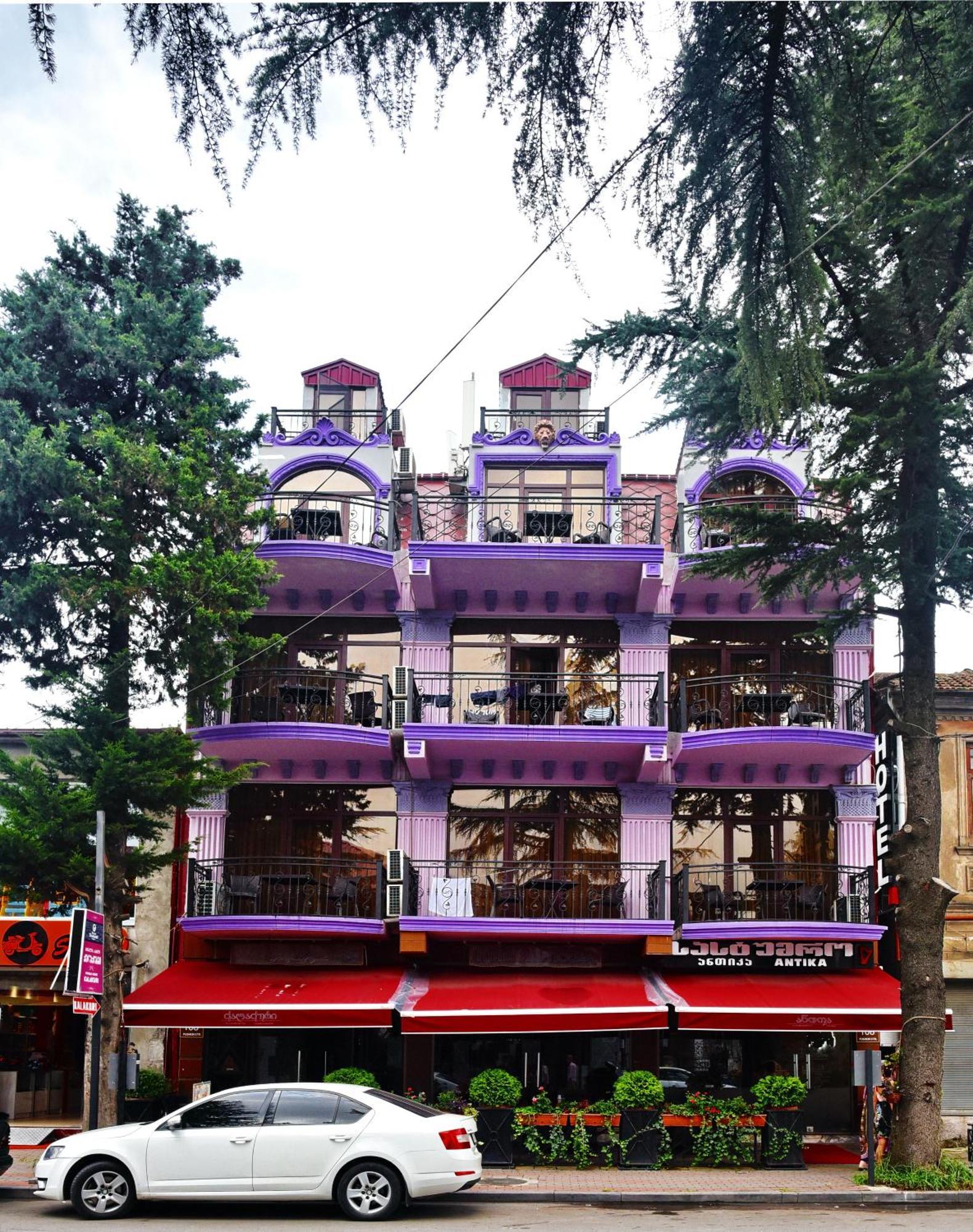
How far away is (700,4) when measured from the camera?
15.4 feet

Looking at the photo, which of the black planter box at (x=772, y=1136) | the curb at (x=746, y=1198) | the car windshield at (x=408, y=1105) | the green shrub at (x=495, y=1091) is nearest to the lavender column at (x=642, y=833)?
the black planter box at (x=772, y=1136)

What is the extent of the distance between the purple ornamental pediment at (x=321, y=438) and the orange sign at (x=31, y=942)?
34.5ft

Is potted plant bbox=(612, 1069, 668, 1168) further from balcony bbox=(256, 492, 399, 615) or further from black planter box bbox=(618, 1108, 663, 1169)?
balcony bbox=(256, 492, 399, 615)

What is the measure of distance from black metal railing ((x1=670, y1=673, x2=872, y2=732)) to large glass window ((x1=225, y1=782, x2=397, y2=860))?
19.6ft

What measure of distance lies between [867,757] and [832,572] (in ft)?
24.2

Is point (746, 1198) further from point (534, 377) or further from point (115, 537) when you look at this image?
point (534, 377)

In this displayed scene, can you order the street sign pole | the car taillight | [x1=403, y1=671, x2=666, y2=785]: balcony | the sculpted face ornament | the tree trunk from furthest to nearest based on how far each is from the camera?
the sculpted face ornament → [x1=403, y1=671, x2=666, y2=785]: balcony → the street sign pole → the tree trunk → the car taillight

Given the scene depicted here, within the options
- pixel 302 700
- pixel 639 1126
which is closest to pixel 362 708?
pixel 302 700

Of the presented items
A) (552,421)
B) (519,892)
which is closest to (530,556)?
(552,421)

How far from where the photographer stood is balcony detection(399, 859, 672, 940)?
2505cm

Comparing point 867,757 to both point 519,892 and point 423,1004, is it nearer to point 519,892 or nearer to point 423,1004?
point 519,892

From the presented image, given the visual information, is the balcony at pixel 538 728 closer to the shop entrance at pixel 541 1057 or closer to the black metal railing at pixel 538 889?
the black metal railing at pixel 538 889

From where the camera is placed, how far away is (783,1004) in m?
23.2

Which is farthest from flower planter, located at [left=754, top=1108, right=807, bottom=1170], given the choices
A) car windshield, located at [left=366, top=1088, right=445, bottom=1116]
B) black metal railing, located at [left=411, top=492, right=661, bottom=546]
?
black metal railing, located at [left=411, top=492, right=661, bottom=546]
